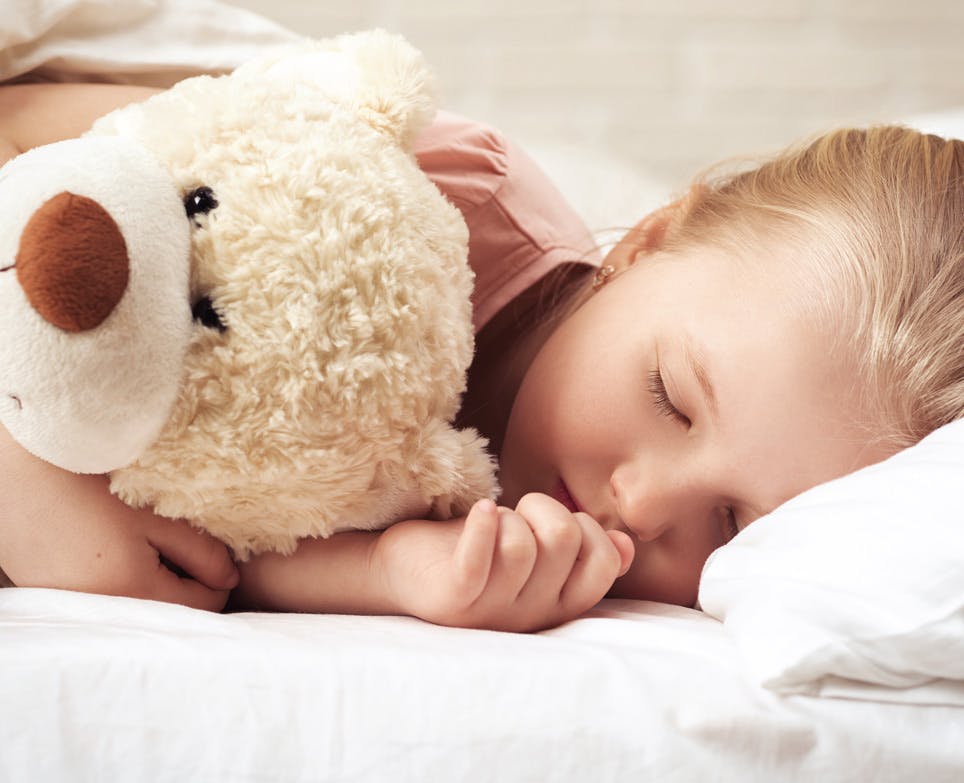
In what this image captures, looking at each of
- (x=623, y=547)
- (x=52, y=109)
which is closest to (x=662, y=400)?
(x=623, y=547)

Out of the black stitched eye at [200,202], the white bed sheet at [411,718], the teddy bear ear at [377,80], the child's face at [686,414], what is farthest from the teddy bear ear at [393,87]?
the white bed sheet at [411,718]

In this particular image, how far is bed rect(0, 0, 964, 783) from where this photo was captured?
49 cm

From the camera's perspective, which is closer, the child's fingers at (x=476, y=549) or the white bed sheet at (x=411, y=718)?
the white bed sheet at (x=411, y=718)

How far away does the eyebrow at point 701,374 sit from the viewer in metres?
0.76

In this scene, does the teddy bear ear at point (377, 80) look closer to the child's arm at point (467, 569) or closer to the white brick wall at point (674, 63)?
the child's arm at point (467, 569)

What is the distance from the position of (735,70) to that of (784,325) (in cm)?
138

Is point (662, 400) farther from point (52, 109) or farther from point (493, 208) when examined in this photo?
point (52, 109)

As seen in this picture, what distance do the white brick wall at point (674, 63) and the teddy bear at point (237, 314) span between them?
1366mm

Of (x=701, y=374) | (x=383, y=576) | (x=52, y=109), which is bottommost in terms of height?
(x=383, y=576)

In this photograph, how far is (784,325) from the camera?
0.75 m

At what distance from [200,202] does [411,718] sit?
312 mm

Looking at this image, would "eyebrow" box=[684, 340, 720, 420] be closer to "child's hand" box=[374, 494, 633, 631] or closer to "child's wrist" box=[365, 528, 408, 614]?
"child's hand" box=[374, 494, 633, 631]

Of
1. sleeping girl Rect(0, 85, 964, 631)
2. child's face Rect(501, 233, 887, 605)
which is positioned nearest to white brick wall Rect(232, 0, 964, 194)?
sleeping girl Rect(0, 85, 964, 631)

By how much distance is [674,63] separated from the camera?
1974 mm
